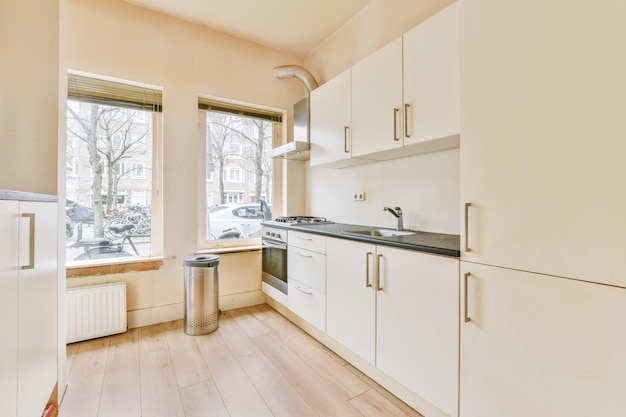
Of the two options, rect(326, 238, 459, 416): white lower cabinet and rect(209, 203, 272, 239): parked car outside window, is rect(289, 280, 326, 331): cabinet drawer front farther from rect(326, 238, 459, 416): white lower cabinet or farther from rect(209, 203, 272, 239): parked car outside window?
rect(209, 203, 272, 239): parked car outside window

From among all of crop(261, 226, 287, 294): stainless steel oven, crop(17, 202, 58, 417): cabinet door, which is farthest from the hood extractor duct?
crop(17, 202, 58, 417): cabinet door

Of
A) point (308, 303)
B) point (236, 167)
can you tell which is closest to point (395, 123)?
point (308, 303)

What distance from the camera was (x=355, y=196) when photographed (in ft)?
8.80

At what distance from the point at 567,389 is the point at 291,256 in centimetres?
190

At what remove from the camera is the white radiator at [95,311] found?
2.22 meters

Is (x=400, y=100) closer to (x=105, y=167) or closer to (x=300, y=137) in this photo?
(x=300, y=137)

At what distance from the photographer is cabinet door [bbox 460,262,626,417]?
872mm

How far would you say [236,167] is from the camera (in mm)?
3129

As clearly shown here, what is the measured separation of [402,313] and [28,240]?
1648mm

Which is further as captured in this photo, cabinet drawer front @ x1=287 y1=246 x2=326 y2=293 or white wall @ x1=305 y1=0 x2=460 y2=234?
cabinet drawer front @ x1=287 y1=246 x2=326 y2=293

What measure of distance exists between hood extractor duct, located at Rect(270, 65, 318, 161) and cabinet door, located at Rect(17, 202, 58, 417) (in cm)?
187

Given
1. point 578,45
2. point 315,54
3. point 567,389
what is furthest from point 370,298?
point 315,54

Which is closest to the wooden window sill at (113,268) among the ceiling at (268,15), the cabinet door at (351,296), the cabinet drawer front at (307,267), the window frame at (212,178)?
the window frame at (212,178)

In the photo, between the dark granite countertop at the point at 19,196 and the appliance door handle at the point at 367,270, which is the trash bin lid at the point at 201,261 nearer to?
the dark granite countertop at the point at 19,196
